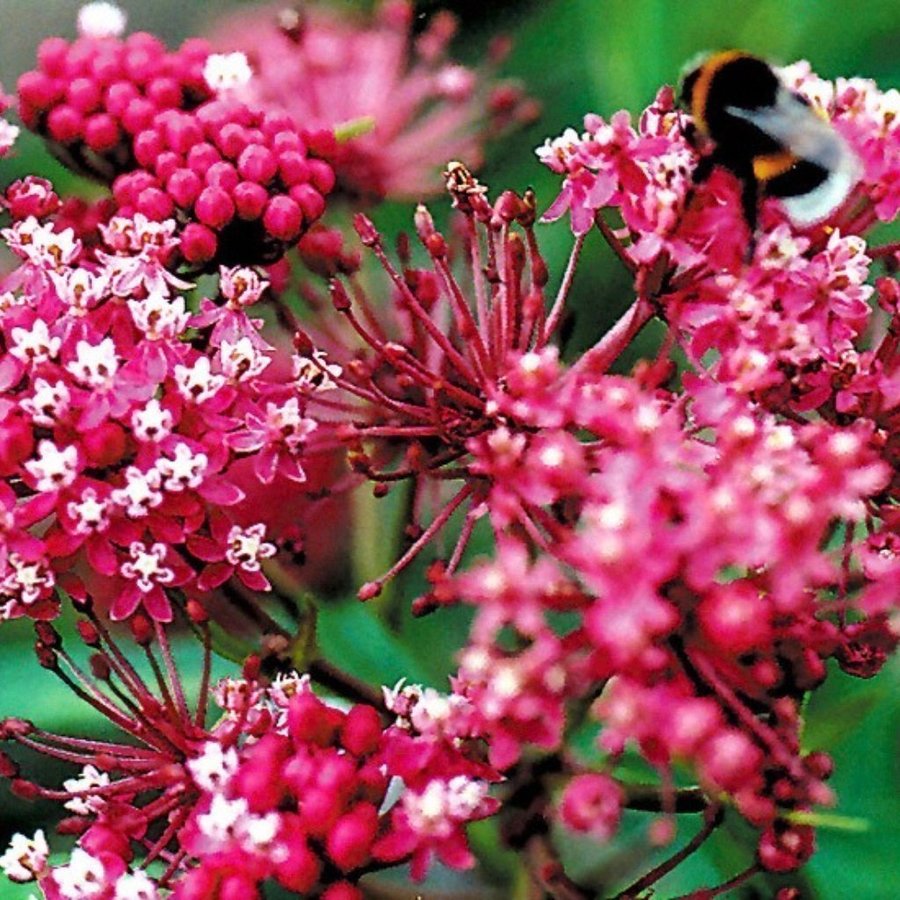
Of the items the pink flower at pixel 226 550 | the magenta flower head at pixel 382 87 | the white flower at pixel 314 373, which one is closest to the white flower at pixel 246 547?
the pink flower at pixel 226 550

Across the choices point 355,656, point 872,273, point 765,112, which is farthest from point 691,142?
point 355,656

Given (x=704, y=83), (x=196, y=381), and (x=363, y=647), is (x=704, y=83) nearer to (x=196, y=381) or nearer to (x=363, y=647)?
(x=196, y=381)

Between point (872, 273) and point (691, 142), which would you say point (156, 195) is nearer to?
point (691, 142)

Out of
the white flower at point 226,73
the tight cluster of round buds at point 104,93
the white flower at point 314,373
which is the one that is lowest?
the white flower at point 314,373

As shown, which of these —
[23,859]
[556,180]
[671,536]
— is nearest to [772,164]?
[671,536]

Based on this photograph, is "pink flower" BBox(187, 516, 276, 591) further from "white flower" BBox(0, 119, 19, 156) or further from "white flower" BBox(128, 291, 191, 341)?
"white flower" BBox(0, 119, 19, 156)

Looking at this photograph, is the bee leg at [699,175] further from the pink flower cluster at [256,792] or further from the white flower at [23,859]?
the white flower at [23,859]
